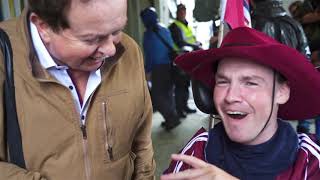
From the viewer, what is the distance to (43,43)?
1470 millimetres

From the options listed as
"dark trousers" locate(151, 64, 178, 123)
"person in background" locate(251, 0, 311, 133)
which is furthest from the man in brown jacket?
"dark trousers" locate(151, 64, 178, 123)

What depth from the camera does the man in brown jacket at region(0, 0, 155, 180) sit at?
1383mm

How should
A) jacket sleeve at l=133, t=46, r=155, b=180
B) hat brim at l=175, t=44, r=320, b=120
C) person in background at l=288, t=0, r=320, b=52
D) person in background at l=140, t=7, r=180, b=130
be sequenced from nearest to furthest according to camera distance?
hat brim at l=175, t=44, r=320, b=120 → jacket sleeve at l=133, t=46, r=155, b=180 → person in background at l=288, t=0, r=320, b=52 → person in background at l=140, t=7, r=180, b=130

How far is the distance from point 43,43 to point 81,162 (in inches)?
16.3

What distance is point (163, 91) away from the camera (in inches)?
260

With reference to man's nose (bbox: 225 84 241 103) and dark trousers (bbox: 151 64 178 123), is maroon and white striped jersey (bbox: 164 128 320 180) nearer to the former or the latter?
man's nose (bbox: 225 84 241 103)

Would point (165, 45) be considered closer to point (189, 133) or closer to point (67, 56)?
point (189, 133)

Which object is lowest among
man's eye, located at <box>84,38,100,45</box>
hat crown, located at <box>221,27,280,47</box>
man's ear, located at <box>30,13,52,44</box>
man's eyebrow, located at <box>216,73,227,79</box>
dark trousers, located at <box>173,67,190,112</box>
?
dark trousers, located at <box>173,67,190,112</box>

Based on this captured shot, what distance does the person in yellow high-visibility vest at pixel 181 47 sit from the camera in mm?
6773

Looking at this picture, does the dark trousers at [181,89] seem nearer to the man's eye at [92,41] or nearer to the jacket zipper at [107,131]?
the jacket zipper at [107,131]

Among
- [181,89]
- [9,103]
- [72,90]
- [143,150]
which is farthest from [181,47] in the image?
[9,103]

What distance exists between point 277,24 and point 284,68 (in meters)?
2.29

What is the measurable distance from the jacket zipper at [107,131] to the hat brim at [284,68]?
42 centimetres

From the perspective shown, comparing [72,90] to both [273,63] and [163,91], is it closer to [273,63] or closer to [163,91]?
[273,63]
